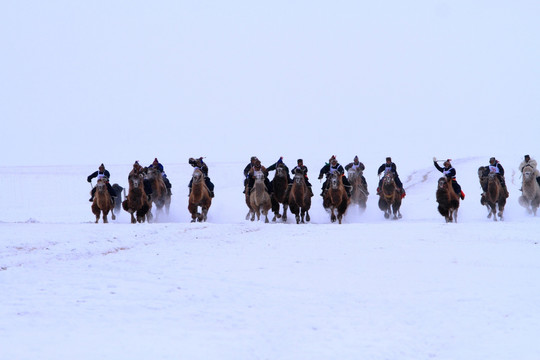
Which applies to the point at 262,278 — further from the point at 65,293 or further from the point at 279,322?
the point at 65,293

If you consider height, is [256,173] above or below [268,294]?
above

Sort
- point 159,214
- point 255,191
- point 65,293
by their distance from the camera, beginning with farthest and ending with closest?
point 159,214
point 255,191
point 65,293

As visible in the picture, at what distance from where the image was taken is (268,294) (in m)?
9.96

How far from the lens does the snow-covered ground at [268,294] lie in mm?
7703

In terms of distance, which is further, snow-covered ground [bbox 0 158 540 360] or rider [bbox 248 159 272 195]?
rider [bbox 248 159 272 195]

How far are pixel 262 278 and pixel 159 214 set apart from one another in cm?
1903

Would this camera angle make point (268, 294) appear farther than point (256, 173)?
No

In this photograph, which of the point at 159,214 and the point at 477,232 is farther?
the point at 159,214

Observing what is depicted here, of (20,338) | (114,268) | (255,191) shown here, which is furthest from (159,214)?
(20,338)

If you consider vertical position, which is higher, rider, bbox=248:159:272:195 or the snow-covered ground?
rider, bbox=248:159:272:195

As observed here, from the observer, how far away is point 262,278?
10.9m

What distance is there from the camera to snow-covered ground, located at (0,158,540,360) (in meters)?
7.70

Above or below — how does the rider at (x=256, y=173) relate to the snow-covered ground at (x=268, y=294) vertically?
above

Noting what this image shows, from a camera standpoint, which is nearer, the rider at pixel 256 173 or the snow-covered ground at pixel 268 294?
the snow-covered ground at pixel 268 294
